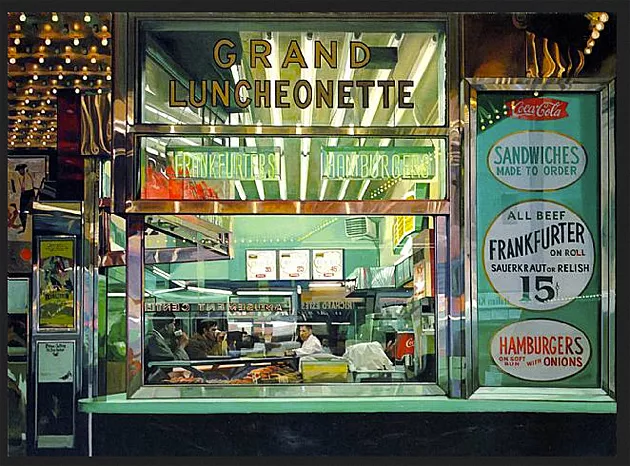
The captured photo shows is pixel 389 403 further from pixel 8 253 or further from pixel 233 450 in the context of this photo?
pixel 8 253

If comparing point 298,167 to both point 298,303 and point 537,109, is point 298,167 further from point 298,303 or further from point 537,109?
point 537,109

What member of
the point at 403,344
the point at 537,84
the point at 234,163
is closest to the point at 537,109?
the point at 537,84

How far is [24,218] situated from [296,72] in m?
2.57

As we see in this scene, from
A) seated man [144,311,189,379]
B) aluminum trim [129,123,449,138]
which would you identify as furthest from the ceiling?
seated man [144,311,189,379]

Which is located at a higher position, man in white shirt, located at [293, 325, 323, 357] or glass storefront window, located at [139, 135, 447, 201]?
glass storefront window, located at [139, 135, 447, 201]

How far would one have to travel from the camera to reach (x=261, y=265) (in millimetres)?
7418

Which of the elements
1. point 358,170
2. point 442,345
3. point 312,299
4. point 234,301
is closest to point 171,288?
point 234,301

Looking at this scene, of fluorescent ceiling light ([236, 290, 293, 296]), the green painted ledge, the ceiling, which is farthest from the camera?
fluorescent ceiling light ([236, 290, 293, 296])

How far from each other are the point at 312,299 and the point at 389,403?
42.1 inches

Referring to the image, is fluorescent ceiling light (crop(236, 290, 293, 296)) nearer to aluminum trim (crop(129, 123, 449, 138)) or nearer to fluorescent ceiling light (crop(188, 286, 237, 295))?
fluorescent ceiling light (crop(188, 286, 237, 295))

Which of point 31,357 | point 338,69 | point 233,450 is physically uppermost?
point 338,69

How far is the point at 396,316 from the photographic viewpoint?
743 cm

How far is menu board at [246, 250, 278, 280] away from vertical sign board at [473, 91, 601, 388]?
171 cm

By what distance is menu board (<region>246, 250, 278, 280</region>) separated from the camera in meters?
7.39
